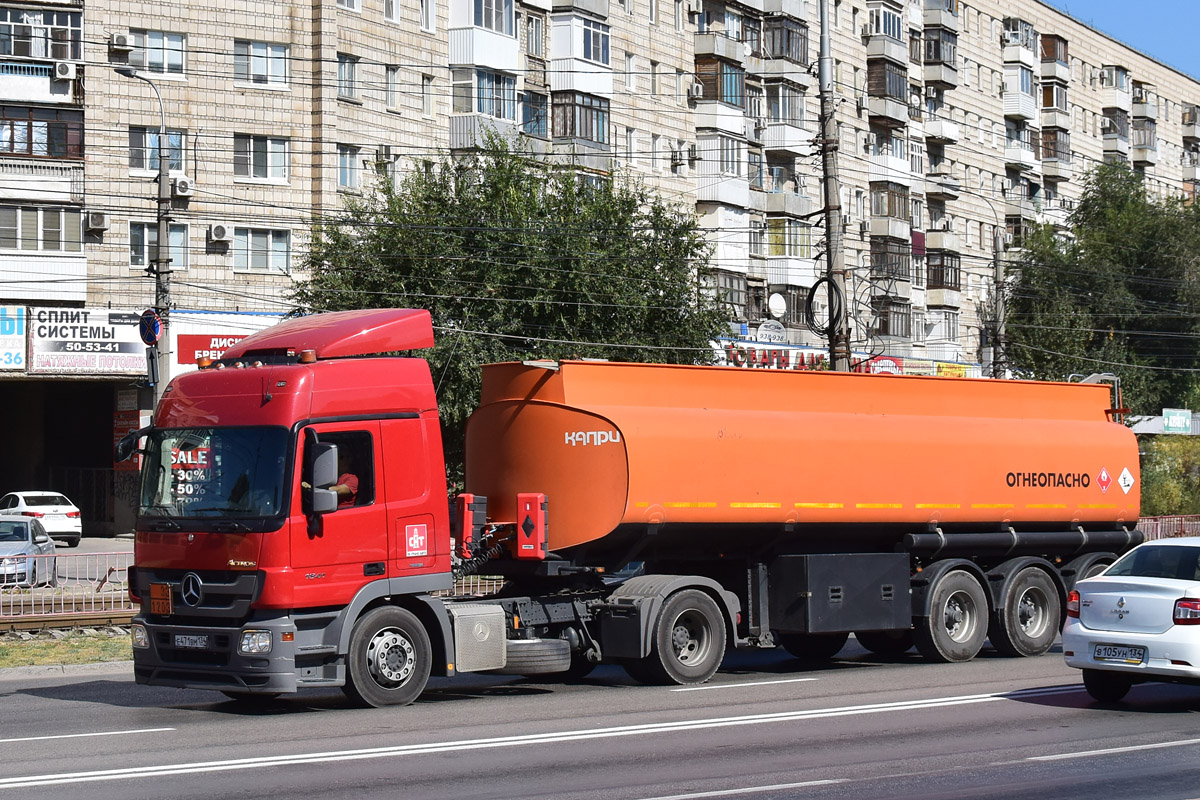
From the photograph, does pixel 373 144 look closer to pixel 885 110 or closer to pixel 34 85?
pixel 34 85

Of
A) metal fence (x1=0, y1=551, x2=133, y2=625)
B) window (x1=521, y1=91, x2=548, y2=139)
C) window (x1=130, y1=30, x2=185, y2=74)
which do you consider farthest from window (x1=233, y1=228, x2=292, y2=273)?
metal fence (x1=0, y1=551, x2=133, y2=625)

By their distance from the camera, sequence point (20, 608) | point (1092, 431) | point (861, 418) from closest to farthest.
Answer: point (861, 418), point (1092, 431), point (20, 608)

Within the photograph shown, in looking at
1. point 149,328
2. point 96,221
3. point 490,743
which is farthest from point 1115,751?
point 96,221

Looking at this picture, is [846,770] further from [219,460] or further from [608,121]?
[608,121]

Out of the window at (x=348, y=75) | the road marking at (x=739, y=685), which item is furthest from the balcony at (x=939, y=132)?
the road marking at (x=739, y=685)

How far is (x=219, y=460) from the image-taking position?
13.7 metres

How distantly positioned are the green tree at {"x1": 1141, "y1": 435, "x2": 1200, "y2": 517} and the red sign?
97.4 ft

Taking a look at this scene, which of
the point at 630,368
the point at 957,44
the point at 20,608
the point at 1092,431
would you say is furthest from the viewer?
the point at 957,44

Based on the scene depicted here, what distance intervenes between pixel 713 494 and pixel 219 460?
511cm

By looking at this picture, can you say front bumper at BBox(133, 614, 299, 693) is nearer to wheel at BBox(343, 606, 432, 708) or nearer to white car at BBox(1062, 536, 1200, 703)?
wheel at BBox(343, 606, 432, 708)

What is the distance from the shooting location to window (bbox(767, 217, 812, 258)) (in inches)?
2409

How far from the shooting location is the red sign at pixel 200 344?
42.7 metres

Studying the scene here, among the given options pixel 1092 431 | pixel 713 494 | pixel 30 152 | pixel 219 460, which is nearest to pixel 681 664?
pixel 713 494

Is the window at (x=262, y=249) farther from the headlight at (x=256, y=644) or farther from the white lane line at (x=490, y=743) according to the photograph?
the white lane line at (x=490, y=743)
